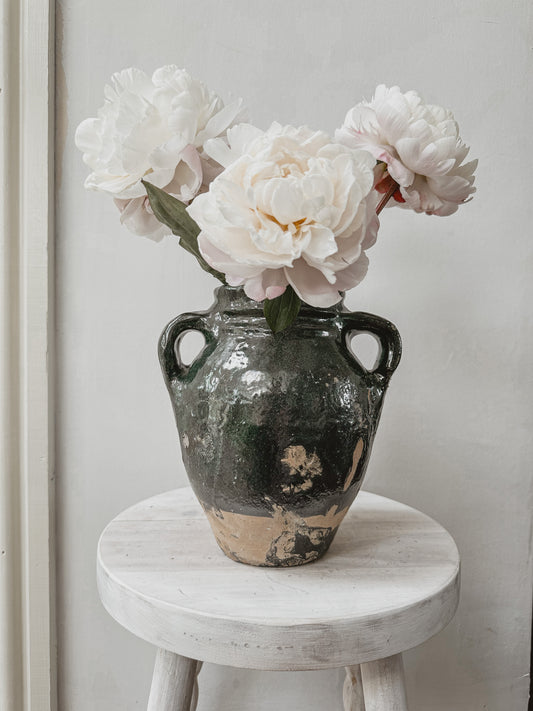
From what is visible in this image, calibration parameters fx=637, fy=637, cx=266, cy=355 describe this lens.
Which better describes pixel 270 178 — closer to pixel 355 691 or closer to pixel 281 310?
pixel 281 310

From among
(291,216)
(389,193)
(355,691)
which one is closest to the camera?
(291,216)

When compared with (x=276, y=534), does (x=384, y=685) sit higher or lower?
lower

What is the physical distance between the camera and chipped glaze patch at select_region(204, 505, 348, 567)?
0.56 m

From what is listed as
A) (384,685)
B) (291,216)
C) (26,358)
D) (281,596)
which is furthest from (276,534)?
(26,358)

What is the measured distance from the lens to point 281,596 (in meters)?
0.53

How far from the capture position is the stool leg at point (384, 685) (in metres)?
0.56

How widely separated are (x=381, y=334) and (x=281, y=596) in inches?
10.1

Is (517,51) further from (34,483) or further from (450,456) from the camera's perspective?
(34,483)

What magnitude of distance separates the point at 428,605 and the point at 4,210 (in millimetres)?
675

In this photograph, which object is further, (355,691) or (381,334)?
(355,691)

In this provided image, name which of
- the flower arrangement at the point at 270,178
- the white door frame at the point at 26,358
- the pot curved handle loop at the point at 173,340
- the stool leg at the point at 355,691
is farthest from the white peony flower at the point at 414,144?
the stool leg at the point at 355,691

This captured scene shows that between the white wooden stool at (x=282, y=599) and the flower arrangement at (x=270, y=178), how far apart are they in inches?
9.0

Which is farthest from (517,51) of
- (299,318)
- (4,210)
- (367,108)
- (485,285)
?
(4,210)

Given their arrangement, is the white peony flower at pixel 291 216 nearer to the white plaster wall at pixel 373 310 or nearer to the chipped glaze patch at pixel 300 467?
the chipped glaze patch at pixel 300 467
